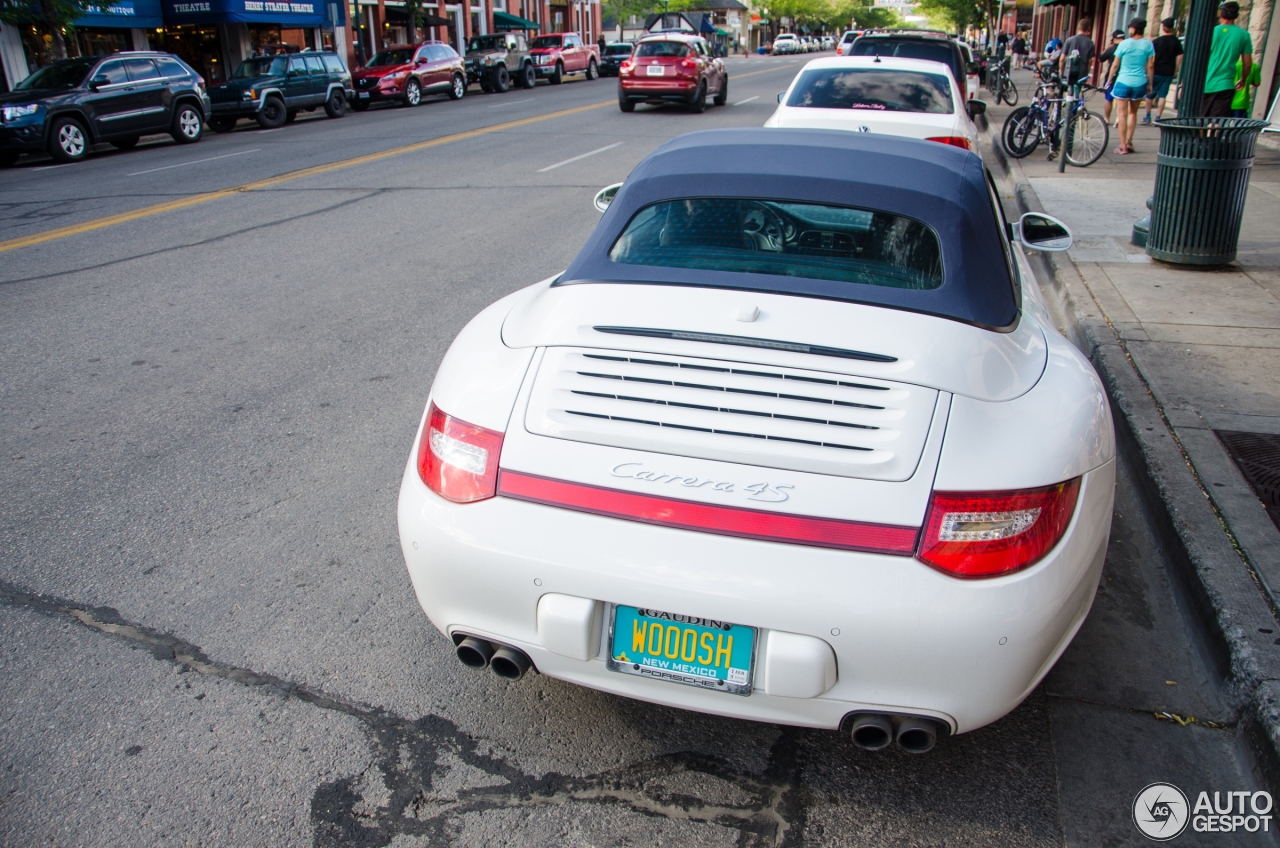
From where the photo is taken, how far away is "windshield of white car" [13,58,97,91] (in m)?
17.4

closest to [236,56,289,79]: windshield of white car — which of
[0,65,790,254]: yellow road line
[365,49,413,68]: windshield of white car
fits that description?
[365,49,413,68]: windshield of white car

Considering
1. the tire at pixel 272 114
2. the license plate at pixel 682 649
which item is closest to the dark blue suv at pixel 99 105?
the tire at pixel 272 114

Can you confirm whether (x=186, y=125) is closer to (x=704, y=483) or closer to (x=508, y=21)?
(x=704, y=483)

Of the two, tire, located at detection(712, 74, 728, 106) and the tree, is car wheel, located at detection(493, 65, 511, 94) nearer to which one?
tire, located at detection(712, 74, 728, 106)

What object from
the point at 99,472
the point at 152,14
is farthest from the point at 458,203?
the point at 152,14

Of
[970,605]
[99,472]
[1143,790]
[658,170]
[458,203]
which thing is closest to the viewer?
[970,605]

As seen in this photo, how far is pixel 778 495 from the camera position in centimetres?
224

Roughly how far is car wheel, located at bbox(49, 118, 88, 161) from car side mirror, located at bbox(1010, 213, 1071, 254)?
56.4ft

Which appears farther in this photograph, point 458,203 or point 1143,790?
point 458,203

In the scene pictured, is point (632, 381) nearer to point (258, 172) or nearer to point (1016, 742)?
point (1016, 742)

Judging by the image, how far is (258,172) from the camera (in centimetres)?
1372

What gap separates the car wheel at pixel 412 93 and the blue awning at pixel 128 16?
7946 mm

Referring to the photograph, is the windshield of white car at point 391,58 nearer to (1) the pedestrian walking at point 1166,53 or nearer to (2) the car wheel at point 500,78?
(2) the car wheel at point 500,78

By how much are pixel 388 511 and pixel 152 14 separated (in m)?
30.9
